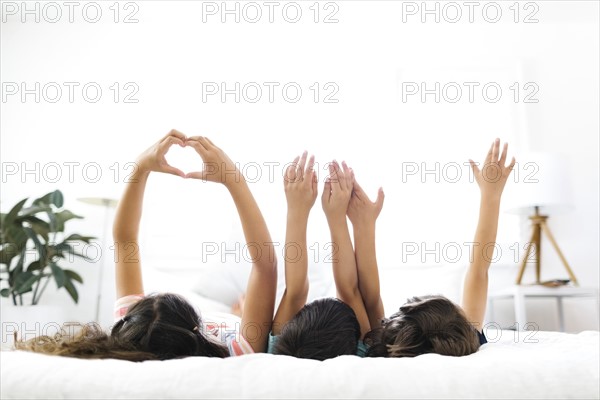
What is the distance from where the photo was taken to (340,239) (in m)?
1.27

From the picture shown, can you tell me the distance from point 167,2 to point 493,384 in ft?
11.7

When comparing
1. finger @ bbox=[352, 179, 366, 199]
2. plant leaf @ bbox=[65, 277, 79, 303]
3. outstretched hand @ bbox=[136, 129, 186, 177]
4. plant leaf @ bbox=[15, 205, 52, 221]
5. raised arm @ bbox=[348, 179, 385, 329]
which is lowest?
plant leaf @ bbox=[65, 277, 79, 303]

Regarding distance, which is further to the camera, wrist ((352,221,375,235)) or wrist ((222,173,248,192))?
wrist ((352,221,375,235))

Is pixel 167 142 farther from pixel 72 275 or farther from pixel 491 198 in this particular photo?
pixel 72 275

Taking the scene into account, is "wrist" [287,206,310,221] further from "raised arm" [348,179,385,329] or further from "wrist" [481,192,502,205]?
"wrist" [481,192,502,205]

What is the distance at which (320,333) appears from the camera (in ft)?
3.19

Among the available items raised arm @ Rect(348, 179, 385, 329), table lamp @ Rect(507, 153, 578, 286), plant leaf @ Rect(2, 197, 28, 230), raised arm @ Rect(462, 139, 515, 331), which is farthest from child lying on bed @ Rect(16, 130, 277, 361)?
table lamp @ Rect(507, 153, 578, 286)

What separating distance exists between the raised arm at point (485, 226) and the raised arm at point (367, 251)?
282 millimetres

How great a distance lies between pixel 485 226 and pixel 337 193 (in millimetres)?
434

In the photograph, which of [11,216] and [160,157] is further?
[11,216]

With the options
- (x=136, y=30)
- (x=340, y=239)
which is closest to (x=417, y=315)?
(x=340, y=239)

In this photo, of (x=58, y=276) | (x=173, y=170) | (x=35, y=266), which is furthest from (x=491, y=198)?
(x=35, y=266)

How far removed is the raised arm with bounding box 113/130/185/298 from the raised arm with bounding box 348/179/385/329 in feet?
1.39

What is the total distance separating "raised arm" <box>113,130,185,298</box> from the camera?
4.19 feet
